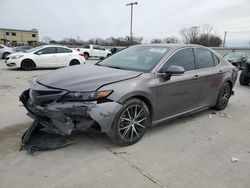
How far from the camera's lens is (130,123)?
151 inches

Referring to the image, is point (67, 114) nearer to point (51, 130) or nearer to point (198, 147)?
point (51, 130)

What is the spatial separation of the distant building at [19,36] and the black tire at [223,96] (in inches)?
3407

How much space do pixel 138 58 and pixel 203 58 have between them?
1.52 m

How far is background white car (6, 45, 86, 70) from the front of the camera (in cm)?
1322

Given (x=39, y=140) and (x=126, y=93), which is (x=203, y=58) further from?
(x=39, y=140)

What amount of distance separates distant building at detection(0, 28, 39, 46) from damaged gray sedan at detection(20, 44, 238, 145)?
87.0 m

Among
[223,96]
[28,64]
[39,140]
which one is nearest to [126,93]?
[39,140]

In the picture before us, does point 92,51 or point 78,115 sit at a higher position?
point 92,51

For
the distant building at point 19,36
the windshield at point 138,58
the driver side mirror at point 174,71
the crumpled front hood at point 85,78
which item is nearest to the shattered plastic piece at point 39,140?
the crumpled front hood at point 85,78

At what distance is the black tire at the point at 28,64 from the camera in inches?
519

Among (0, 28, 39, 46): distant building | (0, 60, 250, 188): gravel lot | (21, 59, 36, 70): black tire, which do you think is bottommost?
(0, 60, 250, 188): gravel lot

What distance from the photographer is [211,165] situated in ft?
11.0

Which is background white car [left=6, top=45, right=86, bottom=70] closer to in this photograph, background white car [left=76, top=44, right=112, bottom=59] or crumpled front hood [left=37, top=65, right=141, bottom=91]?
→ crumpled front hood [left=37, top=65, right=141, bottom=91]

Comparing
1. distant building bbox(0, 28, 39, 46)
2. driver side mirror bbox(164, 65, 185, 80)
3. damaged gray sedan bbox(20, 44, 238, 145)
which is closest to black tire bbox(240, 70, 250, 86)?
damaged gray sedan bbox(20, 44, 238, 145)
